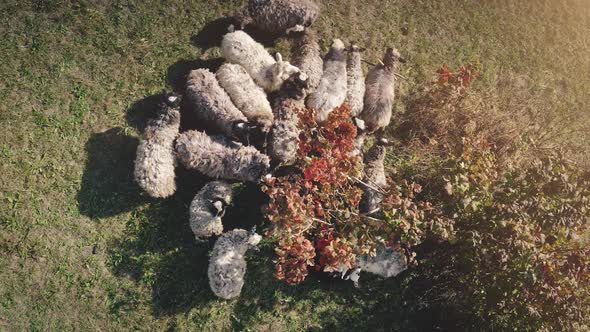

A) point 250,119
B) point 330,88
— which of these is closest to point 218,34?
point 250,119

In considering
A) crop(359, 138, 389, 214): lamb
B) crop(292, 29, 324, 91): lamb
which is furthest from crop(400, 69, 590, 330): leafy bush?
crop(292, 29, 324, 91): lamb

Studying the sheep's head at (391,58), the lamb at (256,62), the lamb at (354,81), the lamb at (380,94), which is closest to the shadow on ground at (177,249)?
the lamb at (256,62)

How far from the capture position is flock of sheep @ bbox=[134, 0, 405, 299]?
334 inches

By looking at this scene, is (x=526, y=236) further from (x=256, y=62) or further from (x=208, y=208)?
(x=256, y=62)

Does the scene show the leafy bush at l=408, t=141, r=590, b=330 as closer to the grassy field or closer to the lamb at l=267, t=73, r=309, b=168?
the grassy field

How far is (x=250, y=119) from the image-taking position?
896 cm

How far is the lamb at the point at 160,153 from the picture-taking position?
328 inches

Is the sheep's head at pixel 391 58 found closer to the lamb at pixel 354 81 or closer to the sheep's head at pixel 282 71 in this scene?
the lamb at pixel 354 81

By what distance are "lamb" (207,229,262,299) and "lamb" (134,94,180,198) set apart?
1385mm

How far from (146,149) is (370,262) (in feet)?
15.9

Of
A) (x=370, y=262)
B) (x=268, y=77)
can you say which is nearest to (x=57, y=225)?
(x=268, y=77)

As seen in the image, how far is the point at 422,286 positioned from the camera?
9.67 meters

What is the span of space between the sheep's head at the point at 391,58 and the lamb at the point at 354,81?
0.59 m

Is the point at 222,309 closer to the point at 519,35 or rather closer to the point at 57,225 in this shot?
the point at 57,225
